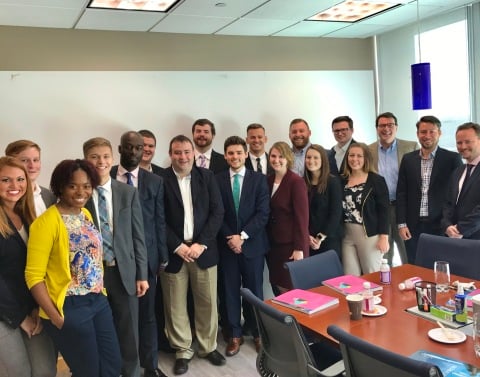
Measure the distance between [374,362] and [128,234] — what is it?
160cm

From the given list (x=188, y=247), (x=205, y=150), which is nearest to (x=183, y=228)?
(x=188, y=247)

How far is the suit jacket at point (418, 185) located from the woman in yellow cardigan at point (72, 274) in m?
2.58

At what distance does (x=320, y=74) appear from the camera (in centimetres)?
509

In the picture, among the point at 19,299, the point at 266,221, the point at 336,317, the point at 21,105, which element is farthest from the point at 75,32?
the point at 336,317

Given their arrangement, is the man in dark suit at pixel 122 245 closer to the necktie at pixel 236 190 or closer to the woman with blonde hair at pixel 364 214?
the necktie at pixel 236 190

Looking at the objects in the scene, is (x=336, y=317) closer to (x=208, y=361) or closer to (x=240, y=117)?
(x=208, y=361)

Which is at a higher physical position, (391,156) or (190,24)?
(190,24)

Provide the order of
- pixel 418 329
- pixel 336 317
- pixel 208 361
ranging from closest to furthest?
1. pixel 418 329
2. pixel 336 317
3. pixel 208 361

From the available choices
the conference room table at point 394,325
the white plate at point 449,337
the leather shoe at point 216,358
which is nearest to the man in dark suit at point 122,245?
the leather shoe at point 216,358

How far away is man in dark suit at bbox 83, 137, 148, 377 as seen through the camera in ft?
8.49

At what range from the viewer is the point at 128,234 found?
2645mm

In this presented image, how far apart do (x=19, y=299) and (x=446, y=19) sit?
4.45 metres

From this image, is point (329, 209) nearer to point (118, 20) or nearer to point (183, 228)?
point (183, 228)

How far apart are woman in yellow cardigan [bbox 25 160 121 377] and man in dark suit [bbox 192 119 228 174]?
67.2 inches
